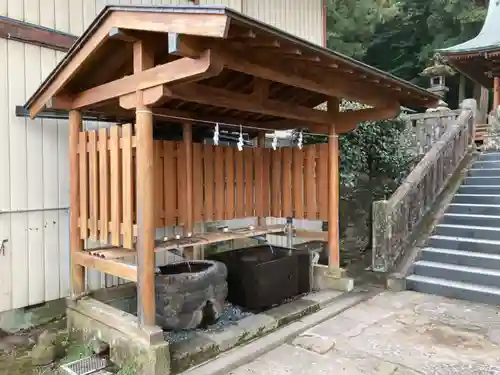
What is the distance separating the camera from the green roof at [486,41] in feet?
40.9

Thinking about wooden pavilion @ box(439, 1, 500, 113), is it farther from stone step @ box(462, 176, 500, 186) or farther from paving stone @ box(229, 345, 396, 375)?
paving stone @ box(229, 345, 396, 375)

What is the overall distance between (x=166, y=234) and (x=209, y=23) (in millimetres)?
3872

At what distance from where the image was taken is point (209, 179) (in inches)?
225

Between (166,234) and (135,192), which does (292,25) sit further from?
(135,192)

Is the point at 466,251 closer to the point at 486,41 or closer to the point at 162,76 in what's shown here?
the point at 162,76

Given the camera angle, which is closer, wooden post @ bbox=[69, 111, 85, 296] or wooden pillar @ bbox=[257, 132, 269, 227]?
wooden post @ bbox=[69, 111, 85, 296]

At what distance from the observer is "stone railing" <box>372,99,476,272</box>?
6.52 metres

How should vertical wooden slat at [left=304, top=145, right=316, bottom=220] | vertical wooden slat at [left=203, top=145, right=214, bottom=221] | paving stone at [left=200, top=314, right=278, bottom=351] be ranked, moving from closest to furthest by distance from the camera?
1. paving stone at [left=200, top=314, right=278, bottom=351]
2. vertical wooden slat at [left=203, top=145, right=214, bottom=221]
3. vertical wooden slat at [left=304, top=145, right=316, bottom=220]

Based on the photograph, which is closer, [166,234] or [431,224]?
[166,234]

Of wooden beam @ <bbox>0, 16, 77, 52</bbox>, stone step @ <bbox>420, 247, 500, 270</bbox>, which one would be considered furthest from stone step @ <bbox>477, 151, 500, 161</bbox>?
wooden beam @ <bbox>0, 16, 77, 52</bbox>

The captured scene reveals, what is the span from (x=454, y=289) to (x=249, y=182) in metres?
3.45

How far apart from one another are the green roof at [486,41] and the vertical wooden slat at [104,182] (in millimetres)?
12666

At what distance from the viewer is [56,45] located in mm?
5055

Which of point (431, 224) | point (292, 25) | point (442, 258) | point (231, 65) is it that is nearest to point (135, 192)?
point (231, 65)
